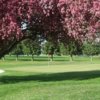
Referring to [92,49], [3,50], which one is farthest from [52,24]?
[92,49]

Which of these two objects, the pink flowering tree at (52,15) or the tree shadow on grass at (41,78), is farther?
the tree shadow on grass at (41,78)

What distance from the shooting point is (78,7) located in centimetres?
1992

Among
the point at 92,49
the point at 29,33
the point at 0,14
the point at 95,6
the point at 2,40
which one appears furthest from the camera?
the point at 92,49

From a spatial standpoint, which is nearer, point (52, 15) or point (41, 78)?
point (52, 15)

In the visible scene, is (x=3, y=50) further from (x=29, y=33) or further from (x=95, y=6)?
(x=95, y=6)

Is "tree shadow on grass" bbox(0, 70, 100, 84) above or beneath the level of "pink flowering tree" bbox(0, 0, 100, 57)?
beneath

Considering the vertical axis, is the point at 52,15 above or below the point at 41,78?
above

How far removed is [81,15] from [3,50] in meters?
6.83

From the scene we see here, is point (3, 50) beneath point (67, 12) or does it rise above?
beneath

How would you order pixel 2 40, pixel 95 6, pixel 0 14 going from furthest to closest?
pixel 2 40, pixel 0 14, pixel 95 6

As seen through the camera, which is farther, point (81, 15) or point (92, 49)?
point (92, 49)

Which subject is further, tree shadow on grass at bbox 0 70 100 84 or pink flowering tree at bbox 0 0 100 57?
tree shadow on grass at bbox 0 70 100 84

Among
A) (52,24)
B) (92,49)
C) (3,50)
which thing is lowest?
(92,49)

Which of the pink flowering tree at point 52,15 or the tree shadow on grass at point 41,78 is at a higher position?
the pink flowering tree at point 52,15
